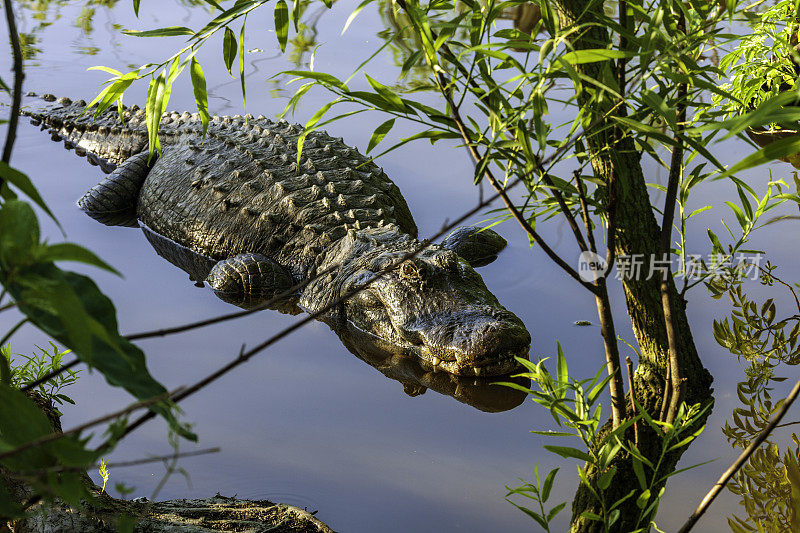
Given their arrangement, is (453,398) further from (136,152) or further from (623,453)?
(136,152)

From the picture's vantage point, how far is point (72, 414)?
3.20m

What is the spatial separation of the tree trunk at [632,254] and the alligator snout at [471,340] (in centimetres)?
112

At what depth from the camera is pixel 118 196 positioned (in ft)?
18.7

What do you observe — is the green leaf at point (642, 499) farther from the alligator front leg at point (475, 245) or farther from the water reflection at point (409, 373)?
the alligator front leg at point (475, 245)

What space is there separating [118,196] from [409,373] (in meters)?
3.06

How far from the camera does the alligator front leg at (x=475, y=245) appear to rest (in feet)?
15.7

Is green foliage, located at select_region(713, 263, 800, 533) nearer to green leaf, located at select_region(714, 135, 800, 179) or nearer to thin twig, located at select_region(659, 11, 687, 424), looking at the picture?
thin twig, located at select_region(659, 11, 687, 424)

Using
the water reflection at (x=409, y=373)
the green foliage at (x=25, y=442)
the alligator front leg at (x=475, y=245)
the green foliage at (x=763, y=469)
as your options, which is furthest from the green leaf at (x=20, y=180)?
the alligator front leg at (x=475, y=245)

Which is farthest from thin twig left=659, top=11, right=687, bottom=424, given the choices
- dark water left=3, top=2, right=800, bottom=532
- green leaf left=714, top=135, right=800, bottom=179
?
green leaf left=714, top=135, right=800, bottom=179

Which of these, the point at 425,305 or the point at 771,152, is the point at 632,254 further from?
the point at 425,305

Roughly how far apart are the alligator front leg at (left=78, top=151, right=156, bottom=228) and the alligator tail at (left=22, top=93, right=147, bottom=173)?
45cm

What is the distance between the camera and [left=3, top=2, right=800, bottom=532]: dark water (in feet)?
8.85

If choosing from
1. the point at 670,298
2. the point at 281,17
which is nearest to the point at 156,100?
the point at 281,17

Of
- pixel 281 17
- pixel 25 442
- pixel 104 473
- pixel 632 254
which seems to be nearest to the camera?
pixel 25 442
